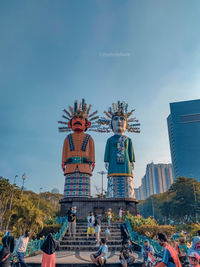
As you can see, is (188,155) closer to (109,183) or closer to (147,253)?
(109,183)

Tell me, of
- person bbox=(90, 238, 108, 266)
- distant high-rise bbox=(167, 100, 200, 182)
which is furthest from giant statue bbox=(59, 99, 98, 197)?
distant high-rise bbox=(167, 100, 200, 182)

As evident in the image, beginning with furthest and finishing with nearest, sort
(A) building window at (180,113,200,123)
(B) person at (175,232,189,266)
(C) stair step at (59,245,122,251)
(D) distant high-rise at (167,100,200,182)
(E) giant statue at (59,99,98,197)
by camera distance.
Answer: (A) building window at (180,113,200,123) < (D) distant high-rise at (167,100,200,182) < (E) giant statue at (59,99,98,197) < (C) stair step at (59,245,122,251) < (B) person at (175,232,189,266)

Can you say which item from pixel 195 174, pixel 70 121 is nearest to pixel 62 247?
pixel 70 121

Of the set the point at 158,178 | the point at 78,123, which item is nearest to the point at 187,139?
the point at 158,178

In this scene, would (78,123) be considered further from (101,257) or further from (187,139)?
(187,139)

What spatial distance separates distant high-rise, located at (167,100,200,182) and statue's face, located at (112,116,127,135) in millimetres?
76125

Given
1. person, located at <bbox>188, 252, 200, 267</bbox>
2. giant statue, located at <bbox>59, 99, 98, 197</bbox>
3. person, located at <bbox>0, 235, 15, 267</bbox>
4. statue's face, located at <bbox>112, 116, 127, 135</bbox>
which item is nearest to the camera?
person, located at <bbox>188, 252, 200, 267</bbox>

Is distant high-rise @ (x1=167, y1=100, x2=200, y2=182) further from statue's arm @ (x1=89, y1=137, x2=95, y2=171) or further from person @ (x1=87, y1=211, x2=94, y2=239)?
person @ (x1=87, y1=211, x2=94, y2=239)

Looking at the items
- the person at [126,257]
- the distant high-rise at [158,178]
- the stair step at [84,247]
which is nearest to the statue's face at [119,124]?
the stair step at [84,247]

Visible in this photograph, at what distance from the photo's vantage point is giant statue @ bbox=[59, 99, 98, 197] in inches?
765

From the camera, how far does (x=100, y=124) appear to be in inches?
909

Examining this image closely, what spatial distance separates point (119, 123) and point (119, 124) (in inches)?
3.9

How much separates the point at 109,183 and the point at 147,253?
14.0 meters

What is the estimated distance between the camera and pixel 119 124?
22.1 m
